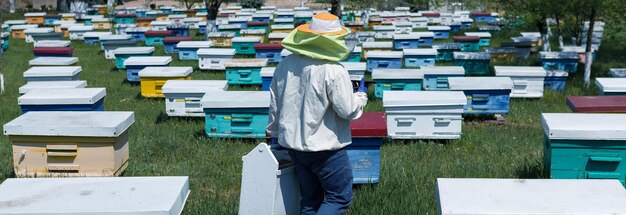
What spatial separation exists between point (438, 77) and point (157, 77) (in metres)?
3.57

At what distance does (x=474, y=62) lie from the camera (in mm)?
11031

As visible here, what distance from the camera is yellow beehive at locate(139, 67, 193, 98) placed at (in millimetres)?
8938

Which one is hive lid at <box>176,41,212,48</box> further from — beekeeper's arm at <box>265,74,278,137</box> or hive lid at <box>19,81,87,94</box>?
beekeeper's arm at <box>265,74,278,137</box>

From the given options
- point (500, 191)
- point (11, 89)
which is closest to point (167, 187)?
point (500, 191)

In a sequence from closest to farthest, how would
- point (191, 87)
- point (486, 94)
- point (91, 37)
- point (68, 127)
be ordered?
1. point (68, 127)
2. point (191, 87)
3. point (486, 94)
4. point (91, 37)

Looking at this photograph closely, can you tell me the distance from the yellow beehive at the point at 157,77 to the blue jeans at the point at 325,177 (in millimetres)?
5644

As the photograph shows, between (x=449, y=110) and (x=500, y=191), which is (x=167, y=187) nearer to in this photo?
(x=500, y=191)

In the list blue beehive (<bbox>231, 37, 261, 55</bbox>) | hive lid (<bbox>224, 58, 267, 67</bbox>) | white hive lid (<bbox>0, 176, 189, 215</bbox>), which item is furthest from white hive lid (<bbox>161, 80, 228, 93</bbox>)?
blue beehive (<bbox>231, 37, 261, 55</bbox>)

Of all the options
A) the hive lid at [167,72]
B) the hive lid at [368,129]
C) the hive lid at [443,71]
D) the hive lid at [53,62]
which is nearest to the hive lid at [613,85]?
the hive lid at [443,71]

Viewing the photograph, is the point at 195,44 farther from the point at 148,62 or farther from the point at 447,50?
the point at 447,50

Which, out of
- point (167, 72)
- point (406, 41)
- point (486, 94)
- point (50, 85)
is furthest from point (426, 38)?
point (50, 85)

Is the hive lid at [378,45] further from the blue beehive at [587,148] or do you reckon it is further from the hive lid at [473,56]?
the blue beehive at [587,148]

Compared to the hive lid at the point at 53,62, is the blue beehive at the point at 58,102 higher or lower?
higher

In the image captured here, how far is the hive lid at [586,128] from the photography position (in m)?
4.22
